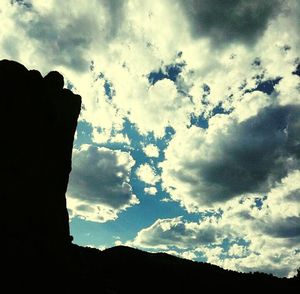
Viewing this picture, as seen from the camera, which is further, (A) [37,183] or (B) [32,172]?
(A) [37,183]

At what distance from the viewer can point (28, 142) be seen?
33188mm

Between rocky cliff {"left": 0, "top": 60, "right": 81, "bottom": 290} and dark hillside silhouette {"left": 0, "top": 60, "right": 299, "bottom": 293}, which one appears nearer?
dark hillside silhouette {"left": 0, "top": 60, "right": 299, "bottom": 293}

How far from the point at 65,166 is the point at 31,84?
8.99 m

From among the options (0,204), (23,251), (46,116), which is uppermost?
(46,116)

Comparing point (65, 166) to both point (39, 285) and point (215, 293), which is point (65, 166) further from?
point (215, 293)

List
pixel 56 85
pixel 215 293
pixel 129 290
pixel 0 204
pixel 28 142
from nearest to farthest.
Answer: pixel 0 204 → pixel 28 142 → pixel 56 85 → pixel 129 290 → pixel 215 293

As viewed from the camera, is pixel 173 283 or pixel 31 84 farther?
pixel 173 283

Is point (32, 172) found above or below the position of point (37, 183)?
above

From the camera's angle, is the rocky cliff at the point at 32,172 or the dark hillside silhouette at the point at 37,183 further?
the rocky cliff at the point at 32,172

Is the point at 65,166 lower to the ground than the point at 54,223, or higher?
higher

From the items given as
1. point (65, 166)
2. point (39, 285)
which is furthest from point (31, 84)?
point (39, 285)

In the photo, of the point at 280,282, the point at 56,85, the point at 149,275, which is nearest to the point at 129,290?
the point at 149,275

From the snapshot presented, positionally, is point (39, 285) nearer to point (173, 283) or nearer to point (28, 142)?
point (28, 142)

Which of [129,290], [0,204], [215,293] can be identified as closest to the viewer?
[0,204]
